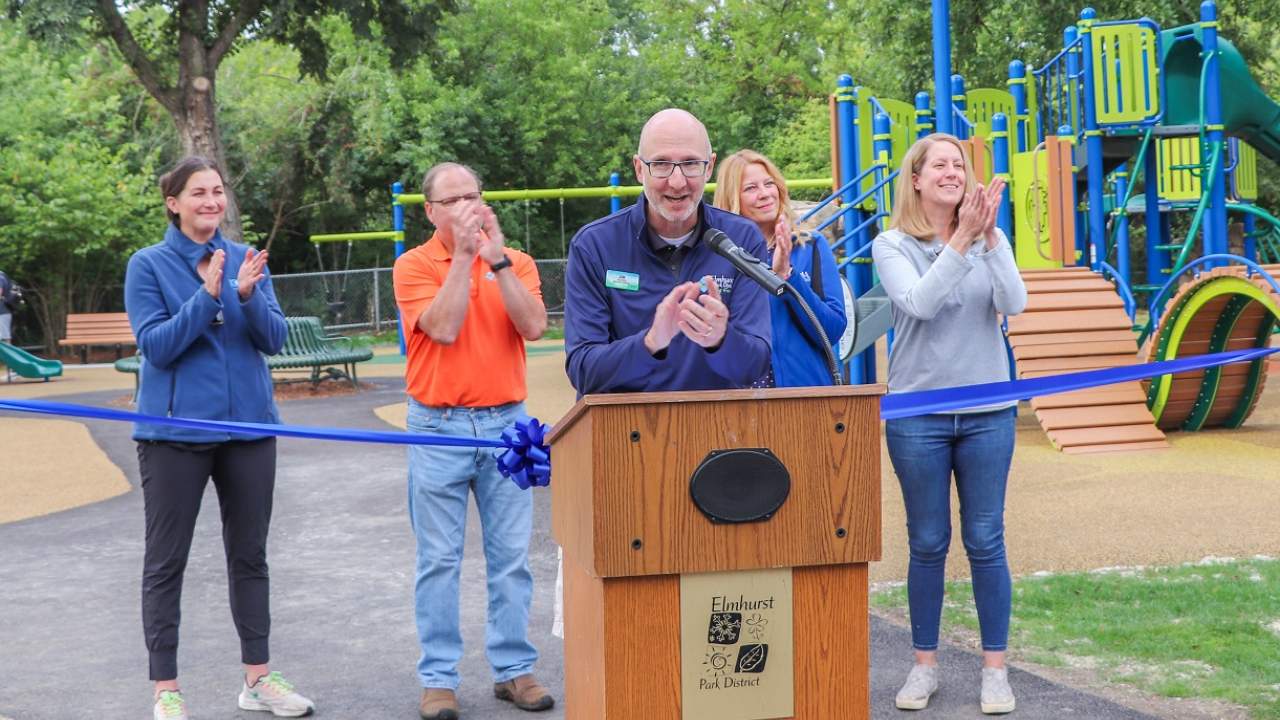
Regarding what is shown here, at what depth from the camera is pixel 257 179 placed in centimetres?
3425

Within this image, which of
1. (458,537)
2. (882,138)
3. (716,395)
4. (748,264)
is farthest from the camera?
(882,138)

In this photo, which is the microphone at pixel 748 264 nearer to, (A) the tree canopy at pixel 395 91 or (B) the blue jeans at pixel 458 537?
(B) the blue jeans at pixel 458 537

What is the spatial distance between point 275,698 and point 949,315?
8.21 ft

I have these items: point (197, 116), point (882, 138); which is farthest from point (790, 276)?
point (197, 116)

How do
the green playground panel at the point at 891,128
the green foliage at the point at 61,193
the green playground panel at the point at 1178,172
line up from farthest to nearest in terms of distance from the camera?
the green foliage at the point at 61,193 < the green playground panel at the point at 1178,172 < the green playground panel at the point at 891,128

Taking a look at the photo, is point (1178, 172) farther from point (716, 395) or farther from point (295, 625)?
point (716, 395)

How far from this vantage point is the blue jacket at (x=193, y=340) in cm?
415

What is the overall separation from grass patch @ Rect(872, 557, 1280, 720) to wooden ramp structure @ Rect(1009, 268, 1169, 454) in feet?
13.8

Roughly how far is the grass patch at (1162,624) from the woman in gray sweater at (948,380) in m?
0.68

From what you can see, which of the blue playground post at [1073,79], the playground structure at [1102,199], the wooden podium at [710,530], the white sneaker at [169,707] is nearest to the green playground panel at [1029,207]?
the playground structure at [1102,199]

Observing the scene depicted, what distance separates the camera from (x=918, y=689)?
4320 millimetres

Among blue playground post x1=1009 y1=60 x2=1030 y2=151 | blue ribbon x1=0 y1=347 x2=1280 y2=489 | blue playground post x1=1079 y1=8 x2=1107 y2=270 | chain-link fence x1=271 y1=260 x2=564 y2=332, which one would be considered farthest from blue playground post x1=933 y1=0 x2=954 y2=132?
chain-link fence x1=271 y1=260 x2=564 y2=332

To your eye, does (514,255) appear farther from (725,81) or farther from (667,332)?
(725,81)

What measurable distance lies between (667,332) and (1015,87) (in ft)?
41.1
